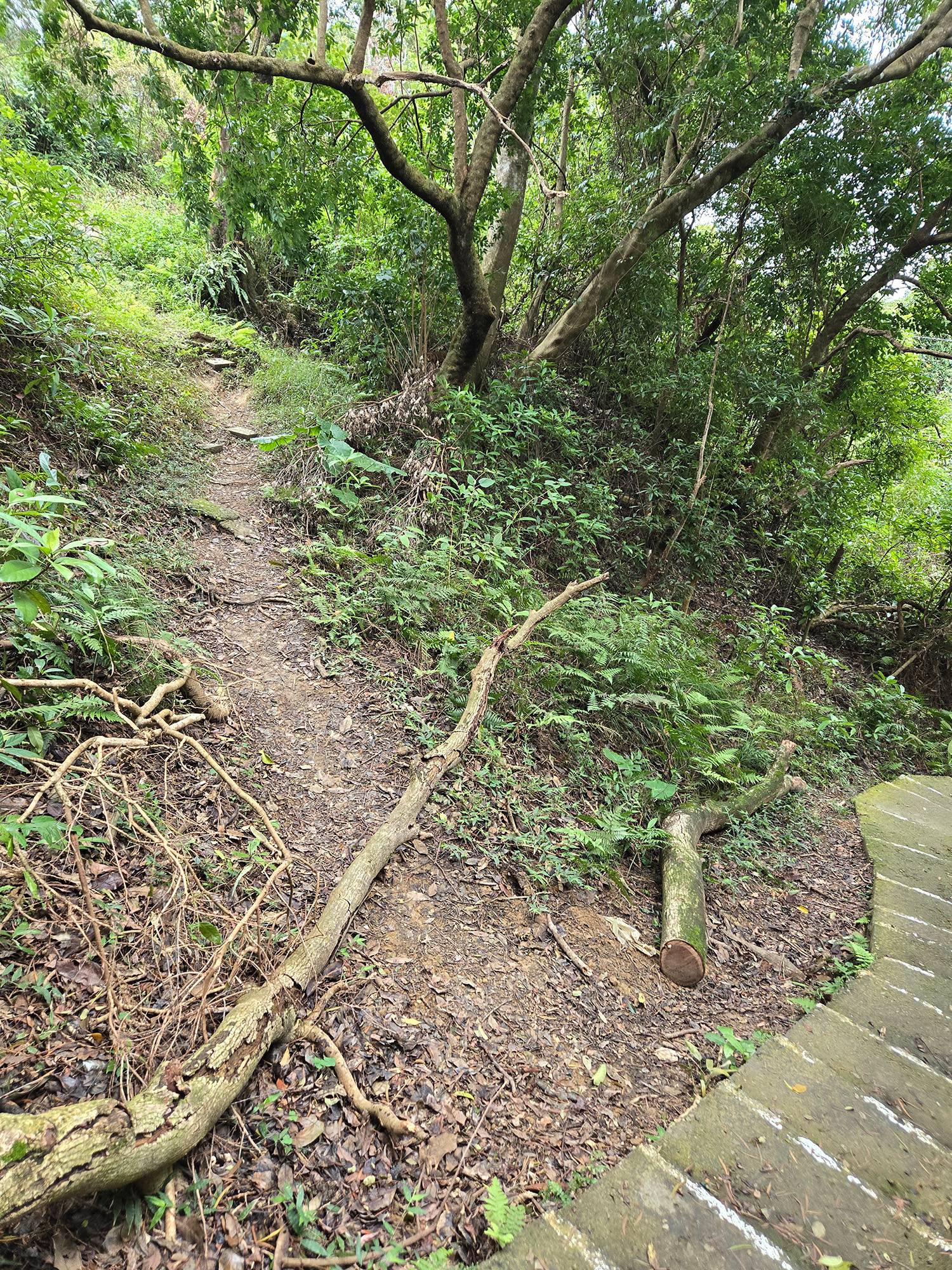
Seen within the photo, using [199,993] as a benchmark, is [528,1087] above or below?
below

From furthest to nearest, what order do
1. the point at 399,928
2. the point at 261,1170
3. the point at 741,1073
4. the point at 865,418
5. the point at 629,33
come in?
the point at 865,418 < the point at 629,33 < the point at 399,928 < the point at 741,1073 < the point at 261,1170

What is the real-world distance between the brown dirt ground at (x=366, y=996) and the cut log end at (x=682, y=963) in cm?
7

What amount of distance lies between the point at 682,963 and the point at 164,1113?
249 cm

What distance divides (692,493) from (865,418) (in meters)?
5.09

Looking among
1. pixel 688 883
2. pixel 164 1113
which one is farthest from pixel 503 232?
pixel 164 1113

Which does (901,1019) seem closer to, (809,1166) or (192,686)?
(809,1166)

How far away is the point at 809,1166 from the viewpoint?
2236 mm

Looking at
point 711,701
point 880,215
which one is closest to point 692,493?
point 711,701

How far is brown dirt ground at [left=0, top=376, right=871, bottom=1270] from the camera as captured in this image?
5.98 feet

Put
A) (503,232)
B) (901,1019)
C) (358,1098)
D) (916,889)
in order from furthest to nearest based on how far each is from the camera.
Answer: (503,232) < (916,889) < (901,1019) < (358,1098)

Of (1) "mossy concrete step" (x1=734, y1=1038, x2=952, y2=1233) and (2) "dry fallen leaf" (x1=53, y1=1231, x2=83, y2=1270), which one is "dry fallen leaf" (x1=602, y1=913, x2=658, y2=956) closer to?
(1) "mossy concrete step" (x1=734, y1=1038, x2=952, y2=1233)

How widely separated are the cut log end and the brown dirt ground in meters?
0.07

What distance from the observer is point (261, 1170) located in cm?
187

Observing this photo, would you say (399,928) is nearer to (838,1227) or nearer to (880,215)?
(838,1227)
